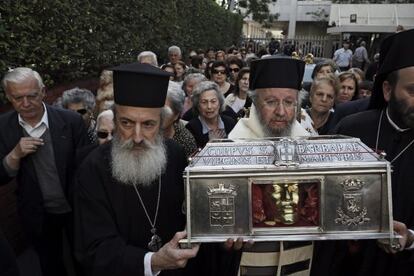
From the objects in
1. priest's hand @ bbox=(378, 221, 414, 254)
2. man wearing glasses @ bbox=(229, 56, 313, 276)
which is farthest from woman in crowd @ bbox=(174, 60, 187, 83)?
priest's hand @ bbox=(378, 221, 414, 254)

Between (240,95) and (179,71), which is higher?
(179,71)

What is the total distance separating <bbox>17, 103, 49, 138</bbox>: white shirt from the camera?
3559mm

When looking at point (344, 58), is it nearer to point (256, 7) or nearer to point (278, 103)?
point (278, 103)

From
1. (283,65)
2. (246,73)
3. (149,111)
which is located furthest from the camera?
(246,73)

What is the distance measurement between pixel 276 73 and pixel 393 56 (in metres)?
0.70

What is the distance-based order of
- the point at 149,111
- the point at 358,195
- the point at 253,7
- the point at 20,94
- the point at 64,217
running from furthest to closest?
the point at 253,7 < the point at 64,217 < the point at 20,94 < the point at 149,111 < the point at 358,195

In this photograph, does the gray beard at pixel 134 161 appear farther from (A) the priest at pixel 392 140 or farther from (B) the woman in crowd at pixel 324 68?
(B) the woman in crowd at pixel 324 68

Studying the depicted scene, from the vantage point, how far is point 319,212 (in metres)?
1.99

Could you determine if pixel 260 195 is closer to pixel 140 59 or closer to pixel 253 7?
pixel 140 59

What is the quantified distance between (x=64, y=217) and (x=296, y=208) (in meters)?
2.40

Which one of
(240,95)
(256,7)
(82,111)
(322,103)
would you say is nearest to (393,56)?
(322,103)

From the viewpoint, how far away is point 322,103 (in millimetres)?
4797

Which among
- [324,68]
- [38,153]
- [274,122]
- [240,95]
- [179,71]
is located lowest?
[38,153]

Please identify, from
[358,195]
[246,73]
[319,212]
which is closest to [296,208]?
[319,212]
